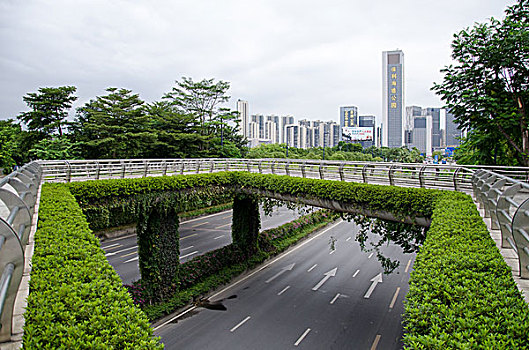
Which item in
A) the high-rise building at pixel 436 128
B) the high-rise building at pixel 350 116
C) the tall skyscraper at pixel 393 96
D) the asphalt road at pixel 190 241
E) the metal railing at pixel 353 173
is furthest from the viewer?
the high-rise building at pixel 436 128

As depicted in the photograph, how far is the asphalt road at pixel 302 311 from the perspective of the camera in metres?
11.6

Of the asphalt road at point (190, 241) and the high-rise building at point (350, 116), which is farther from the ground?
the high-rise building at point (350, 116)

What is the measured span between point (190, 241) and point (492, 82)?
21206mm

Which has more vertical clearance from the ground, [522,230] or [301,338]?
[522,230]

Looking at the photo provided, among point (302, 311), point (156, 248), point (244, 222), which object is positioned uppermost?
point (244, 222)

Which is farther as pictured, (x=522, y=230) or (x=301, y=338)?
(x=301, y=338)

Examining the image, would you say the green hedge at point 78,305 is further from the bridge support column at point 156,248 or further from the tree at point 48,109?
the tree at point 48,109

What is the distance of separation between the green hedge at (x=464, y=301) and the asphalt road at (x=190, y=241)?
511 inches

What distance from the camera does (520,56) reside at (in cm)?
1191

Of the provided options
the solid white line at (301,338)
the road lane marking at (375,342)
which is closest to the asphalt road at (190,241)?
the solid white line at (301,338)

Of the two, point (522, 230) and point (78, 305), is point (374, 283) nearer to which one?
A: point (522, 230)

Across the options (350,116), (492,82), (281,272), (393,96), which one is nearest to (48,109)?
(281,272)

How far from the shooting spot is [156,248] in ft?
47.2

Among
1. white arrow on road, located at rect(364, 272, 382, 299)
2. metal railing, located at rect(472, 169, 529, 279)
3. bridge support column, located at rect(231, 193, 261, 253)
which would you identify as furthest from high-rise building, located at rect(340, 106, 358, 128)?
metal railing, located at rect(472, 169, 529, 279)
